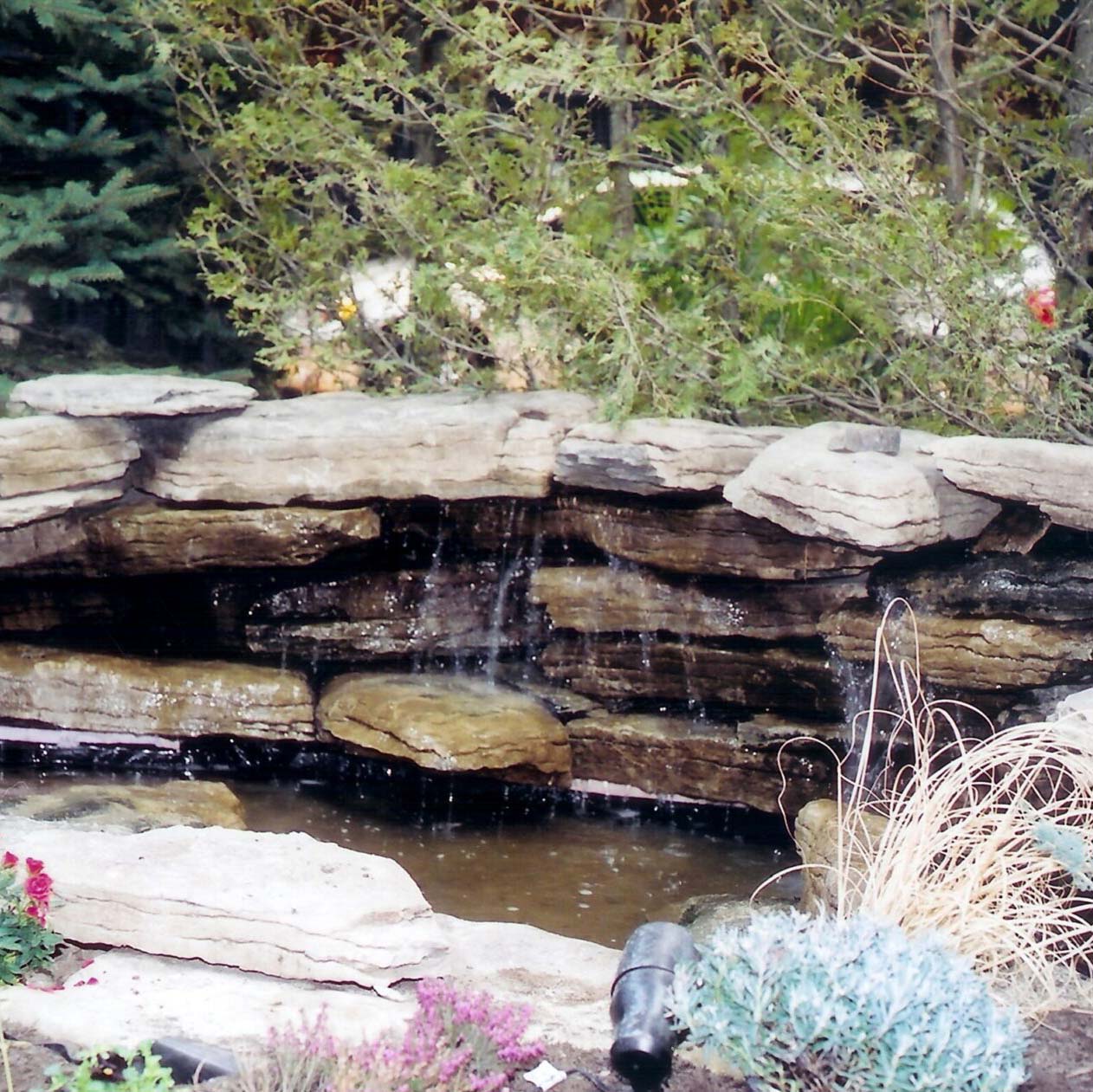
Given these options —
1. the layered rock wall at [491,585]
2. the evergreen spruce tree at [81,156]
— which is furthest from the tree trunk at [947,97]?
the evergreen spruce tree at [81,156]

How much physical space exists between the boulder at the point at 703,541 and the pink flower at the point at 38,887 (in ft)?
12.3

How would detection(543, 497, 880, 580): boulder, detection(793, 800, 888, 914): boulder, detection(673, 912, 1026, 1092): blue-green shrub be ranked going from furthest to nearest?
1. detection(543, 497, 880, 580): boulder
2. detection(793, 800, 888, 914): boulder
3. detection(673, 912, 1026, 1092): blue-green shrub

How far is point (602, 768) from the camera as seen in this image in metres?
7.21

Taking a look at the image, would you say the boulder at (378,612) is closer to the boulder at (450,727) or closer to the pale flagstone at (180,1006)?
the boulder at (450,727)

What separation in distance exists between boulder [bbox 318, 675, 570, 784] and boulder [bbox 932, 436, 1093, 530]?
2.54 meters

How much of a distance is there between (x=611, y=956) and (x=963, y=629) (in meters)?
2.55

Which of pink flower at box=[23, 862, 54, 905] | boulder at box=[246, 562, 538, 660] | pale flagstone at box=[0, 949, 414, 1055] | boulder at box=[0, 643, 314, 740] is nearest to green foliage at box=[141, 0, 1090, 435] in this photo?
boulder at box=[246, 562, 538, 660]

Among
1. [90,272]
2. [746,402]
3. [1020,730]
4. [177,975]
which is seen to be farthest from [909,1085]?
[90,272]

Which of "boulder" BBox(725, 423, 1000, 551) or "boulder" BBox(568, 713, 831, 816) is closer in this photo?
"boulder" BBox(725, 423, 1000, 551)

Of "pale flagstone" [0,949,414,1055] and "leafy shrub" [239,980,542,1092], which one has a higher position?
"leafy shrub" [239,980,542,1092]

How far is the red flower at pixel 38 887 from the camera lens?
3.94 m

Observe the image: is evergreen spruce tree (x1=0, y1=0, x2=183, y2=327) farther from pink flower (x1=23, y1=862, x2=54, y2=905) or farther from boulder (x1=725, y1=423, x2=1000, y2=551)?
pink flower (x1=23, y1=862, x2=54, y2=905)

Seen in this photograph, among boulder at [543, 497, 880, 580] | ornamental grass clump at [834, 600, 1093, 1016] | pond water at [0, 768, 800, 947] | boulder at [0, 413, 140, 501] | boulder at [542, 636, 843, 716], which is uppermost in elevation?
boulder at [0, 413, 140, 501]

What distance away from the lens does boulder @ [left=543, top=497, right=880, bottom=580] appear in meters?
6.43
